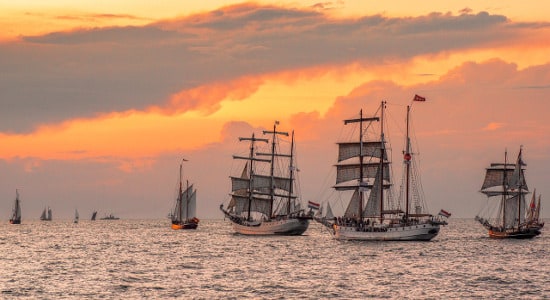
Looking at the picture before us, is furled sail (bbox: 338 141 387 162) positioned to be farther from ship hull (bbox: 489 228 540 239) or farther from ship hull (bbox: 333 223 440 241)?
ship hull (bbox: 489 228 540 239)

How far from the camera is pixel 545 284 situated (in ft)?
257

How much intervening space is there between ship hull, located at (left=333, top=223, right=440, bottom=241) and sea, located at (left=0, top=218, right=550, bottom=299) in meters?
10.1

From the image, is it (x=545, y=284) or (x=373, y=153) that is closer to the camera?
(x=545, y=284)

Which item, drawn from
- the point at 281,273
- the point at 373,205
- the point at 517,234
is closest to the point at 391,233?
the point at 373,205

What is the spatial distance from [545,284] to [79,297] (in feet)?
116

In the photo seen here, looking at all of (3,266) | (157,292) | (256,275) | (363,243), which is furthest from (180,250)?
(157,292)

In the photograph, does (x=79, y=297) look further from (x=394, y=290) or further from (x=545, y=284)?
(x=545, y=284)

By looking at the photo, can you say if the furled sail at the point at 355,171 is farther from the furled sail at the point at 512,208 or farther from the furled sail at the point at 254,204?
the furled sail at the point at 254,204

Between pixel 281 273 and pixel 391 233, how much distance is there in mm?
55613

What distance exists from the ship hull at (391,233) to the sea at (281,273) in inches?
399

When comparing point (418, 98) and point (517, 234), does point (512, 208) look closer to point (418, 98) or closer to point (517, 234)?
point (517, 234)

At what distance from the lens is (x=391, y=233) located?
5556 inches

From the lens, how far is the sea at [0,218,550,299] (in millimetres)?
71125

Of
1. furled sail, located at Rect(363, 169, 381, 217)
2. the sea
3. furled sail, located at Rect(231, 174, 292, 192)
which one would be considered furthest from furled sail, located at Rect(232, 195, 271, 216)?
the sea
